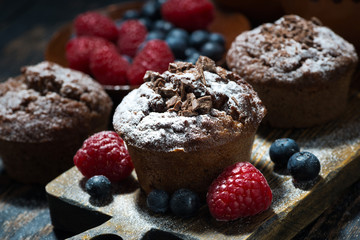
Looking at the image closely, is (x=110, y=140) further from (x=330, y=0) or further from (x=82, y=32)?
(x=330, y=0)

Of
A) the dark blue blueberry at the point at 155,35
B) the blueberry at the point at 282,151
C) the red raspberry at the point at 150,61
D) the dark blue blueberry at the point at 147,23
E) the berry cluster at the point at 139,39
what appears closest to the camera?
the blueberry at the point at 282,151

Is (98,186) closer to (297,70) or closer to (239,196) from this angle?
(239,196)

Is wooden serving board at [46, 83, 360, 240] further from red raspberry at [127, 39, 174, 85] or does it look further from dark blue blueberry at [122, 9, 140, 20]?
dark blue blueberry at [122, 9, 140, 20]

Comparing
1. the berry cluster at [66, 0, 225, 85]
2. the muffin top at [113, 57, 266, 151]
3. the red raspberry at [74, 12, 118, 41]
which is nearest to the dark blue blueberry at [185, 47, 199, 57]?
the berry cluster at [66, 0, 225, 85]

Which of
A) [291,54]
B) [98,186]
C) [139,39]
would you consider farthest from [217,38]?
[98,186]

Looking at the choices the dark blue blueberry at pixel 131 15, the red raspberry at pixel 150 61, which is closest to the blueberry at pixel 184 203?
the red raspberry at pixel 150 61

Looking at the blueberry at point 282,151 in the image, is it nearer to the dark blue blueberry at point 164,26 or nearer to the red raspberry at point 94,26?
the dark blue blueberry at point 164,26

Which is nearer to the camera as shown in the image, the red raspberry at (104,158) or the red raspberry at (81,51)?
the red raspberry at (104,158)
